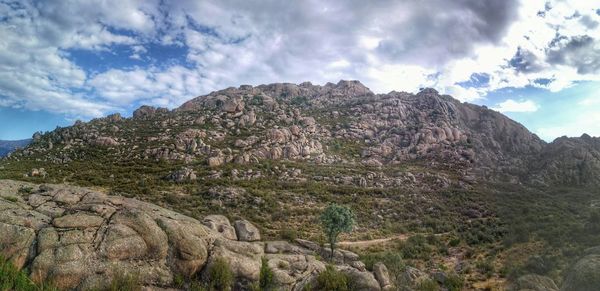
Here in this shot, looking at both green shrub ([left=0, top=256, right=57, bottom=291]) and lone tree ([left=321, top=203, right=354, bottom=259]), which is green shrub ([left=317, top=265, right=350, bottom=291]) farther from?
lone tree ([left=321, top=203, right=354, bottom=259])

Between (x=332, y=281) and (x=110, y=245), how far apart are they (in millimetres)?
10504

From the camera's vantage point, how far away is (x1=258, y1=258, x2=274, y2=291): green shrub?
1603cm

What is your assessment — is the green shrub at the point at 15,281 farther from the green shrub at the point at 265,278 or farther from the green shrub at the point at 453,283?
the green shrub at the point at 453,283

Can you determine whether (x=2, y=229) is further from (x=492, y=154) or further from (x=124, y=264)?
(x=492, y=154)

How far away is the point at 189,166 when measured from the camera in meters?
70.1

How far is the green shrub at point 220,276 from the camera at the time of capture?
1502 centimetres

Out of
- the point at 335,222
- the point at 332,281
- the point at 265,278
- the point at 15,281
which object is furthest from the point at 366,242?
the point at 15,281

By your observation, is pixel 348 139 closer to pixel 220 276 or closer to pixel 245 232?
pixel 245 232

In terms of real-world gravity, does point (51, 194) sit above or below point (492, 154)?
below

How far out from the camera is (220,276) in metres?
15.2

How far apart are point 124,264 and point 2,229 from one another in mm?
4899

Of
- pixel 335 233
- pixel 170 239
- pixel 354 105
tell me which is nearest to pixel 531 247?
pixel 335 233

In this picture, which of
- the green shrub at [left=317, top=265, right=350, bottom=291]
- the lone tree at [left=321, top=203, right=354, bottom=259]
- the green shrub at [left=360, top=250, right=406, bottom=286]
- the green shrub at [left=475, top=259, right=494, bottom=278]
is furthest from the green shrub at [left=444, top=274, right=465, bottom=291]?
the lone tree at [left=321, top=203, right=354, bottom=259]

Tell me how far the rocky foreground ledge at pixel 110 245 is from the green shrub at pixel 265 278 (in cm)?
33
